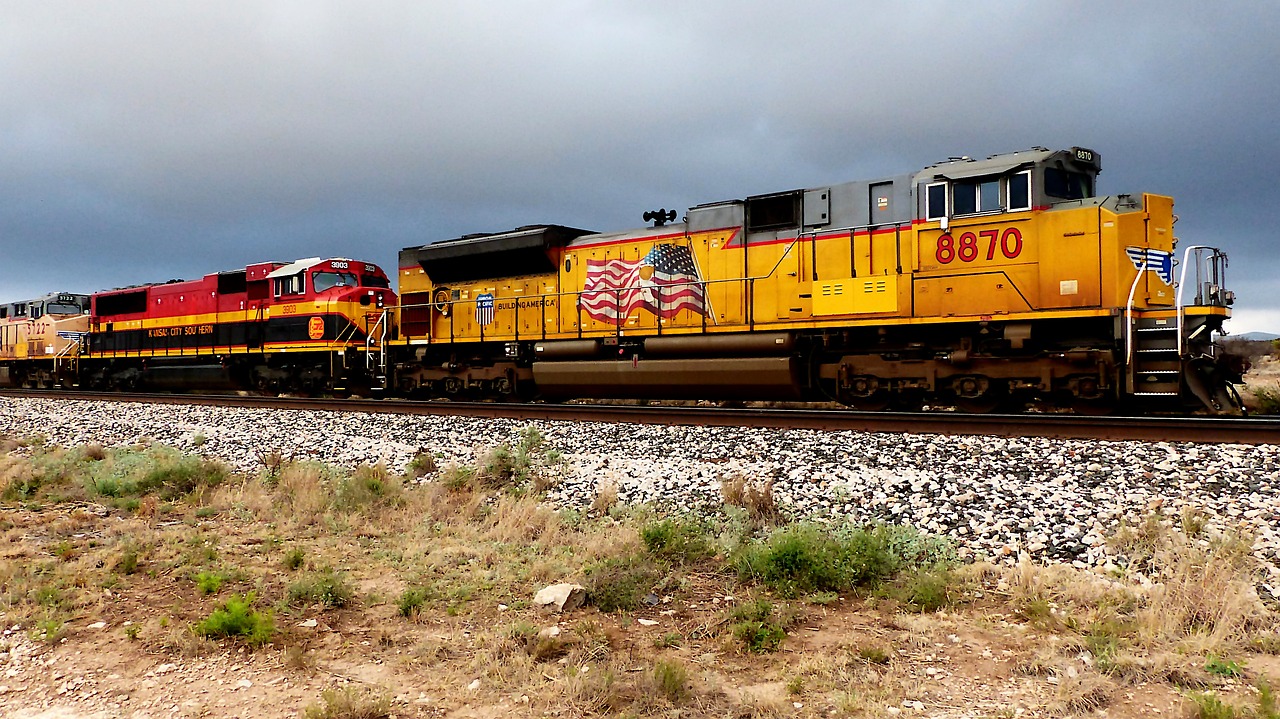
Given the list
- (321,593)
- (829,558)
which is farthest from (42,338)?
(829,558)

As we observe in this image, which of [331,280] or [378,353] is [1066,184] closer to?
[378,353]

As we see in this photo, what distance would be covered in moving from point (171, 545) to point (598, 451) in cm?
421

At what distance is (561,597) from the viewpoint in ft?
15.6

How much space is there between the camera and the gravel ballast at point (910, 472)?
5387mm

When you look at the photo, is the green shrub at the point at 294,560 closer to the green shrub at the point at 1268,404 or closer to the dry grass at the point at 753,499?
the dry grass at the point at 753,499

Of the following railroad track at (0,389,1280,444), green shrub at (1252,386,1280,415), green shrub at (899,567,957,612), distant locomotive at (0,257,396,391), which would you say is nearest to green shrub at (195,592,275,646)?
green shrub at (899,567,957,612)

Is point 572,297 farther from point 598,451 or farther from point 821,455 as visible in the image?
point 821,455

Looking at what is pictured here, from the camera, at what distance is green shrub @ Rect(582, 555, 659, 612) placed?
4.77 m

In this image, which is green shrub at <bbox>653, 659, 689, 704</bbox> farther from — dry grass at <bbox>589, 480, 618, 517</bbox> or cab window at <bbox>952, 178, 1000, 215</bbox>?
cab window at <bbox>952, 178, 1000, 215</bbox>

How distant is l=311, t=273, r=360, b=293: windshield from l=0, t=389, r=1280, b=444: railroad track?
4634 mm

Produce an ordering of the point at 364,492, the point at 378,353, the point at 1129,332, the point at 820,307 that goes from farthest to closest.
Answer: the point at 378,353 < the point at 820,307 < the point at 1129,332 < the point at 364,492

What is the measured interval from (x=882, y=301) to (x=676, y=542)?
22.5 feet

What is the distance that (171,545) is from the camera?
609cm

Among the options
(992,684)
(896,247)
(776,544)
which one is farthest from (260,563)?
(896,247)
